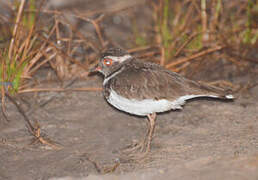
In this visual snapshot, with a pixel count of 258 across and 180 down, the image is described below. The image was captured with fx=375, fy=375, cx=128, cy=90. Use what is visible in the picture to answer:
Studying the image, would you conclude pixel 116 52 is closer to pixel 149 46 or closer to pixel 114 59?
pixel 114 59

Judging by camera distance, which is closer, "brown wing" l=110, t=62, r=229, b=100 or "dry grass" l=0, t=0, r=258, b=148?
"brown wing" l=110, t=62, r=229, b=100

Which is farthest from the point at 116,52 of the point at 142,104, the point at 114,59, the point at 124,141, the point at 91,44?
the point at 91,44

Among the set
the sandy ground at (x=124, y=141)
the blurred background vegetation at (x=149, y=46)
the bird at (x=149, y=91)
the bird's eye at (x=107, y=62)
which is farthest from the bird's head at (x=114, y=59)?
the blurred background vegetation at (x=149, y=46)

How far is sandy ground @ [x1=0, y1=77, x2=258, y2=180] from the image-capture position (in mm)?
3248

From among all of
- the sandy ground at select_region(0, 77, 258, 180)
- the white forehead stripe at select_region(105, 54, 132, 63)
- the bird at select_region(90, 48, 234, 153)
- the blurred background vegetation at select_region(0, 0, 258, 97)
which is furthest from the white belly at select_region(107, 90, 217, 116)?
the blurred background vegetation at select_region(0, 0, 258, 97)

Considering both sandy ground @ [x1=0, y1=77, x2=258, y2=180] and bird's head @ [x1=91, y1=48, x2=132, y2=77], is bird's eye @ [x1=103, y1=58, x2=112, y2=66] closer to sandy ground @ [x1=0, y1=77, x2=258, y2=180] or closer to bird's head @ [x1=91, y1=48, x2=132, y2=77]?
bird's head @ [x1=91, y1=48, x2=132, y2=77]

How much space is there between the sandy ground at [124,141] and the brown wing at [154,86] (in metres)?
0.54

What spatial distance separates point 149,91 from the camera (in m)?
3.81

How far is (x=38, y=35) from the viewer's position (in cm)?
515

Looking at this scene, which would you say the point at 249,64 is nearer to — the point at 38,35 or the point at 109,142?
the point at 109,142

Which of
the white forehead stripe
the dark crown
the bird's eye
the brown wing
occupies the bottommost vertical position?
the brown wing

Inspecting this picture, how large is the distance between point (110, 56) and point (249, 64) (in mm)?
2453

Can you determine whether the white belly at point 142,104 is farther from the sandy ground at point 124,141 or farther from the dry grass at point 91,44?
the dry grass at point 91,44

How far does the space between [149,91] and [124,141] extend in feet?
2.21
